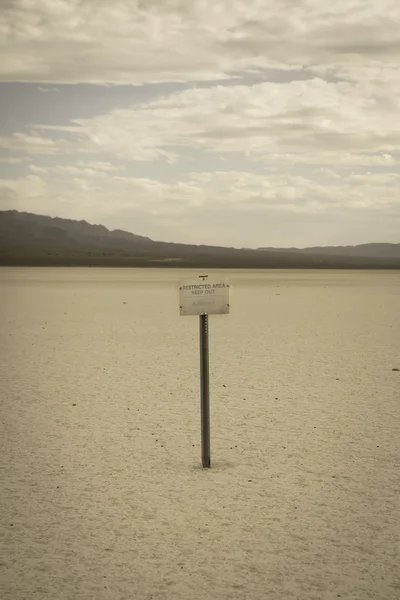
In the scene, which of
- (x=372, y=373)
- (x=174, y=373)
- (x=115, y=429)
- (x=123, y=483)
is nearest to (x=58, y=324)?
(x=174, y=373)

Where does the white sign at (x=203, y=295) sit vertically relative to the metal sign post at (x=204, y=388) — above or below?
above

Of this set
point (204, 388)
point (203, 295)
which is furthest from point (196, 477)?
point (203, 295)

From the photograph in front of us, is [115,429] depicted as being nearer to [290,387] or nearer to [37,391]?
[37,391]

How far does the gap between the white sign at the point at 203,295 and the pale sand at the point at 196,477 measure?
1261mm

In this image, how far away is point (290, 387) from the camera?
9.11 metres

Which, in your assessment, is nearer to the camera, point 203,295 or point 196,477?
point 203,295

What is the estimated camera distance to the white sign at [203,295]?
17.5 feet

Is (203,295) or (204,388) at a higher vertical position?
(203,295)

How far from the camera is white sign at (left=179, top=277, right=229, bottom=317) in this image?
17.5 feet

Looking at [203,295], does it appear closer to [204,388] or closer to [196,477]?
[204,388]

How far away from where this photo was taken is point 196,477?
5.61m

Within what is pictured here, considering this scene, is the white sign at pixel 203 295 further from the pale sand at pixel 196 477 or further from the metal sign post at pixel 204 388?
the pale sand at pixel 196 477

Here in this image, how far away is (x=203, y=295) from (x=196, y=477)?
1362 mm

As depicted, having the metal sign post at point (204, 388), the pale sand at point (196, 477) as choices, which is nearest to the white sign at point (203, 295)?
the metal sign post at point (204, 388)
